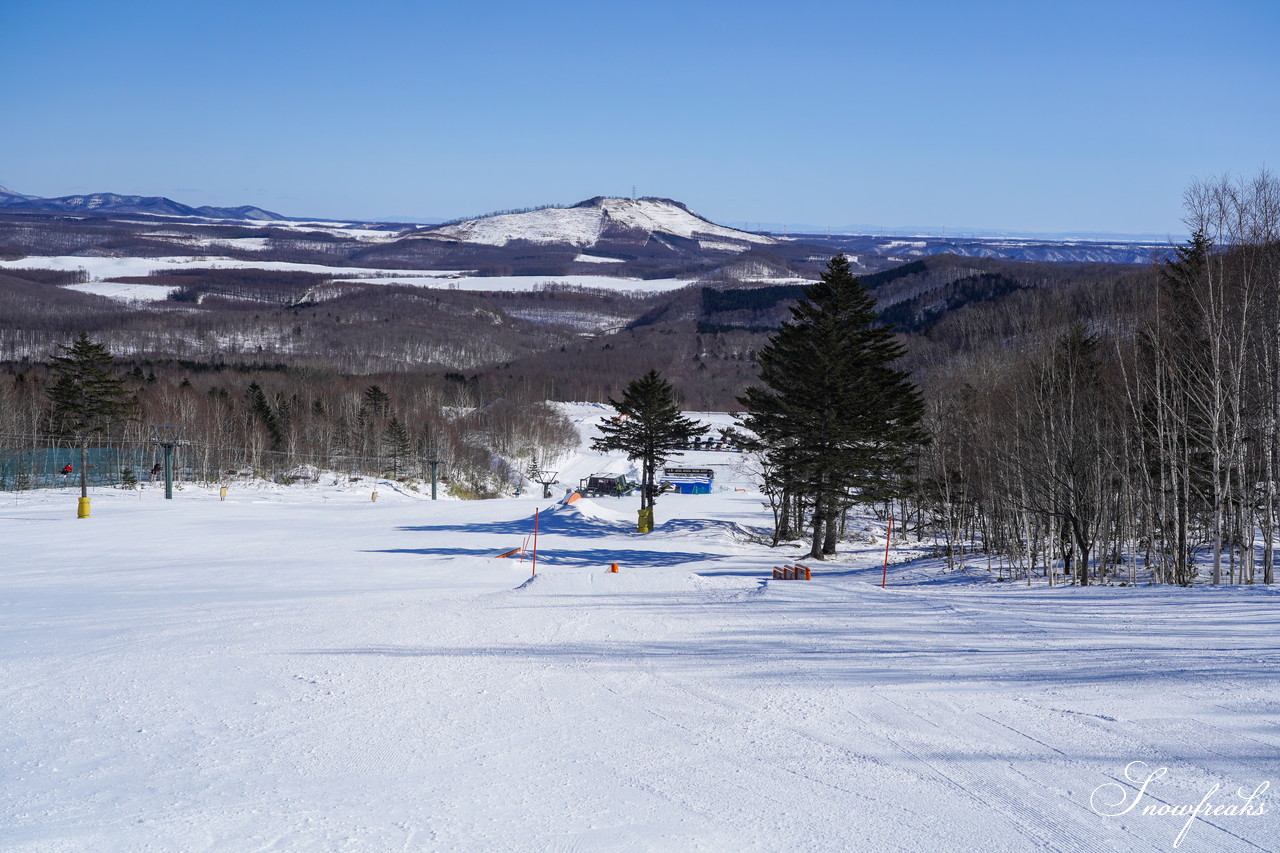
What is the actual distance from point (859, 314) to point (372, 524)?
1973 centimetres

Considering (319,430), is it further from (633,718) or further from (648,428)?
(633,718)

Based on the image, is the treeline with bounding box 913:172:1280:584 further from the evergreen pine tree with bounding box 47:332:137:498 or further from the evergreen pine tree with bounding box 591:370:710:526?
the evergreen pine tree with bounding box 47:332:137:498

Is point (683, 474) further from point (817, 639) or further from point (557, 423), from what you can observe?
point (817, 639)

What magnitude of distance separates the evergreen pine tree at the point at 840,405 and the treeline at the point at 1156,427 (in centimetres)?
300

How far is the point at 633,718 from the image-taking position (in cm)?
819

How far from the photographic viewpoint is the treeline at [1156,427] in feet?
60.9

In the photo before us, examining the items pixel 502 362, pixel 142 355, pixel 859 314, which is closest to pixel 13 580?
pixel 859 314

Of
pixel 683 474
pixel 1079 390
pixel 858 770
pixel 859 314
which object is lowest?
pixel 683 474

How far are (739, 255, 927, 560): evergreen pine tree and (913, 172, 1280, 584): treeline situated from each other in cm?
300

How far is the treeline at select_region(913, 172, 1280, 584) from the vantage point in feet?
60.9

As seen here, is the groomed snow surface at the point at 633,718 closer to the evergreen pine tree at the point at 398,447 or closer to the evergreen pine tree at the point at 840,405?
the evergreen pine tree at the point at 840,405

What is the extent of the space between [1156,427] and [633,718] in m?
18.3

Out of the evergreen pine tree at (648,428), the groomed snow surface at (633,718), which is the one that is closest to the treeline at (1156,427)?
the groomed snow surface at (633,718)

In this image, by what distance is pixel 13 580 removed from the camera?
16.4 metres
